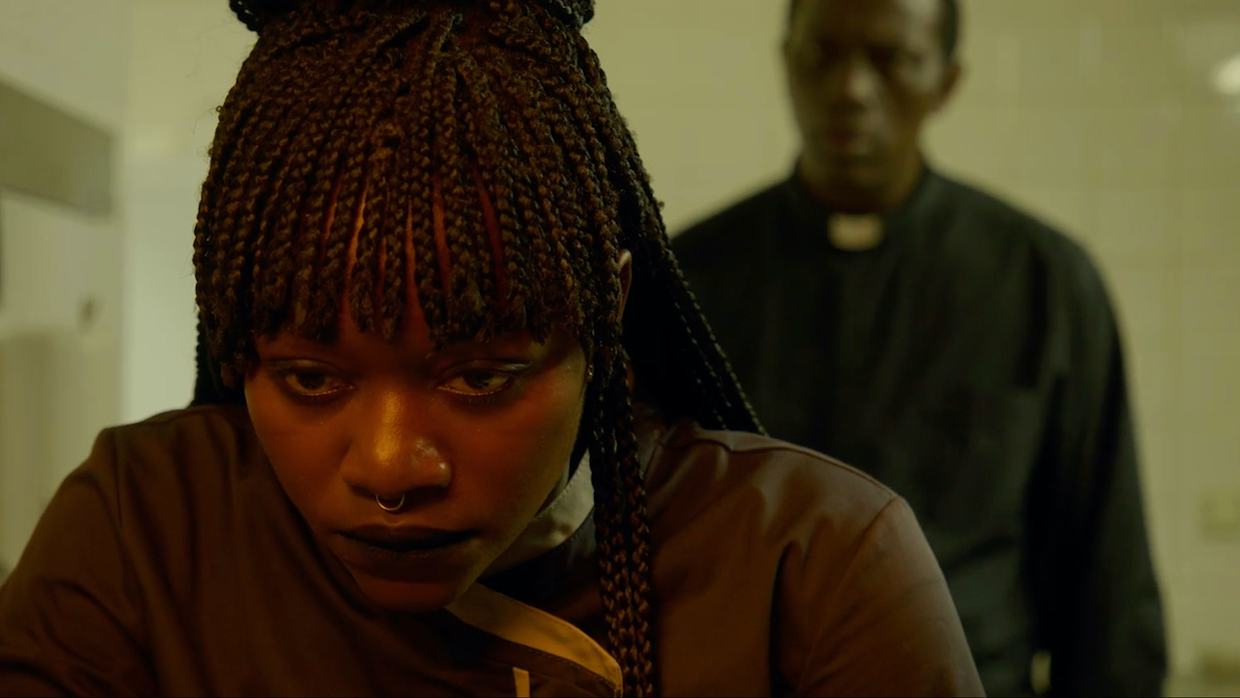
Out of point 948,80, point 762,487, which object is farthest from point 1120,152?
point 762,487


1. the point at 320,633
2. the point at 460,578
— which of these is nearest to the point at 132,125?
the point at 320,633

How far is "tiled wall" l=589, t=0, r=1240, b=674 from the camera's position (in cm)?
210

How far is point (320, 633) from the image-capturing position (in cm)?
73

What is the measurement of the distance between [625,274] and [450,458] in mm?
154

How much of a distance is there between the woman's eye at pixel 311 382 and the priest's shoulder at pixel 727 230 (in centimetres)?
82

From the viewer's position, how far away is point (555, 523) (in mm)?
729

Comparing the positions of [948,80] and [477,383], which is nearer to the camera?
[477,383]

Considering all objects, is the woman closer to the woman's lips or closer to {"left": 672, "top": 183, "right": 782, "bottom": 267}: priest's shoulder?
the woman's lips

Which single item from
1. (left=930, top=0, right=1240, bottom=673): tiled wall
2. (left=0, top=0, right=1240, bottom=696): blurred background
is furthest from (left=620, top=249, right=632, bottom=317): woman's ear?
(left=930, top=0, right=1240, bottom=673): tiled wall

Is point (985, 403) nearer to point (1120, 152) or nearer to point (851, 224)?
point (851, 224)

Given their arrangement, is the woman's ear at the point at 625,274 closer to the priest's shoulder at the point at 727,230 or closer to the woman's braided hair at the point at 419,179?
the woman's braided hair at the point at 419,179

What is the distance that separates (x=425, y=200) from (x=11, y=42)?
20.3 inches

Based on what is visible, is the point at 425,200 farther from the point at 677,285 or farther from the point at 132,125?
the point at 132,125

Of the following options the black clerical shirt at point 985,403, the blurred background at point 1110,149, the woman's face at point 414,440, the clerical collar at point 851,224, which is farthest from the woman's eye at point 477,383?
the blurred background at point 1110,149
